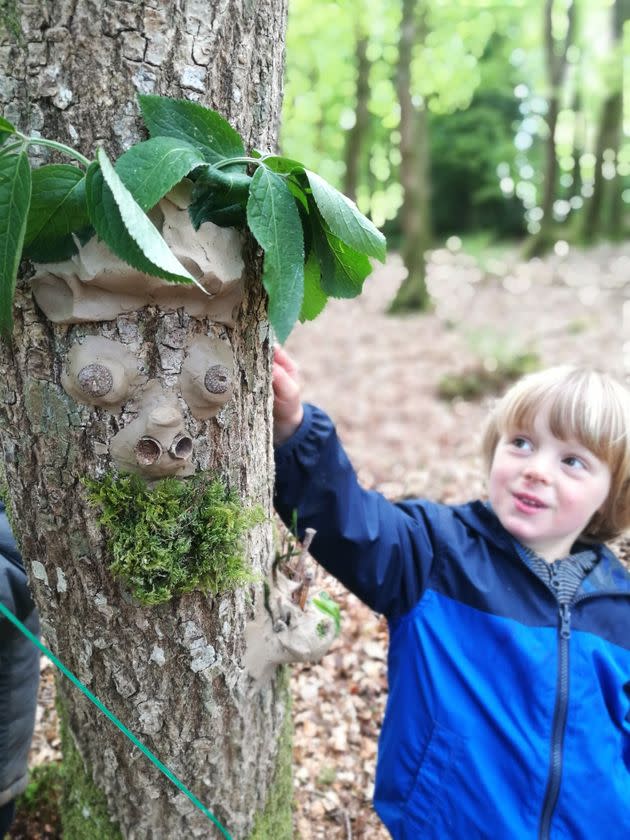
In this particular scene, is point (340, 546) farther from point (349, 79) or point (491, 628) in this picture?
point (349, 79)

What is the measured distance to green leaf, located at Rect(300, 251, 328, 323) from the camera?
1.19 metres

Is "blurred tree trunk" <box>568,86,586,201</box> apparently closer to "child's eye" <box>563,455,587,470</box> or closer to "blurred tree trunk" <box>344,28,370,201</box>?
"blurred tree trunk" <box>344,28,370,201</box>

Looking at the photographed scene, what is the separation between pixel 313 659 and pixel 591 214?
15.8 metres

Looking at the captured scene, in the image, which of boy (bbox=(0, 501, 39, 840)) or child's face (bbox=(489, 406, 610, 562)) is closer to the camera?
boy (bbox=(0, 501, 39, 840))

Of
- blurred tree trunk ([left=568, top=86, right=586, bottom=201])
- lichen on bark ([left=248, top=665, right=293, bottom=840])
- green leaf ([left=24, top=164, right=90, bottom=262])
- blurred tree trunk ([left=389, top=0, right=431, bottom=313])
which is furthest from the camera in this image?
blurred tree trunk ([left=568, top=86, right=586, bottom=201])

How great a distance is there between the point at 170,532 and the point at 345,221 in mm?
673

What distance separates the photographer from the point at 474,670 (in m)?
1.85

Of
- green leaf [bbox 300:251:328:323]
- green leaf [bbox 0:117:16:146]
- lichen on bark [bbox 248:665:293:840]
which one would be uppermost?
green leaf [bbox 0:117:16:146]

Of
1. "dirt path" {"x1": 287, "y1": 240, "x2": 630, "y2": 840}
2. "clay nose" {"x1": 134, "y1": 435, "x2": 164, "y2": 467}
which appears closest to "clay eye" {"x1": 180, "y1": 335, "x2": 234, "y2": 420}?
"clay nose" {"x1": 134, "y1": 435, "x2": 164, "y2": 467}

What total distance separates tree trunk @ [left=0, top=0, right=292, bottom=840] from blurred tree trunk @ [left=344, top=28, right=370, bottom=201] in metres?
13.9

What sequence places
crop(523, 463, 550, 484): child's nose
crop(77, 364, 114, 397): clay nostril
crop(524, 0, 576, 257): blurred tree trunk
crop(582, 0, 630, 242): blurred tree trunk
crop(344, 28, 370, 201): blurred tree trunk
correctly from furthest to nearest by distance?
crop(344, 28, 370, 201): blurred tree trunk, crop(582, 0, 630, 242): blurred tree trunk, crop(524, 0, 576, 257): blurred tree trunk, crop(523, 463, 550, 484): child's nose, crop(77, 364, 114, 397): clay nostril

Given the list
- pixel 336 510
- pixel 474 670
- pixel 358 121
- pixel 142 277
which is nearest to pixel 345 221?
pixel 142 277

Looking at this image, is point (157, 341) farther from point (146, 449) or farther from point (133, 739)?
point (133, 739)

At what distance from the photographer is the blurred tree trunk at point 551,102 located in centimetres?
1369
